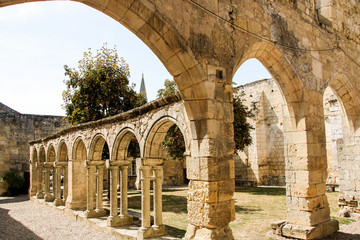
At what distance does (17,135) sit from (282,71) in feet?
53.7

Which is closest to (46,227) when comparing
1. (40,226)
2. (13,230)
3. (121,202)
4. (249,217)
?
(40,226)

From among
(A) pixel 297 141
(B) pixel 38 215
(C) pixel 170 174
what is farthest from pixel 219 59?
(C) pixel 170 174

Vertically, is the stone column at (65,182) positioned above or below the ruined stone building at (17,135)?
below

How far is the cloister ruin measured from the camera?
12.8ft

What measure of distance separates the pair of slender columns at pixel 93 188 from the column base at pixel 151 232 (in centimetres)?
303

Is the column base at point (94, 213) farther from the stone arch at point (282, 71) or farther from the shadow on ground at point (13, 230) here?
the stone arch at point (282, 71)

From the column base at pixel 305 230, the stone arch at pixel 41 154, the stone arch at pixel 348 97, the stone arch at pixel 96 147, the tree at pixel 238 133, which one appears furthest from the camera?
the stone arch at pixel 41 154

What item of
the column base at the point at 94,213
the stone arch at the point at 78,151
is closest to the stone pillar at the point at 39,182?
the stone arch at the point at 78,151

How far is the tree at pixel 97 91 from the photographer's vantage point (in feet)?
42.2

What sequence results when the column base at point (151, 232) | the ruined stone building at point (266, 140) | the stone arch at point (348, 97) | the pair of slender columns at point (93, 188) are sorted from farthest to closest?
the ruined stone building at point (266, 140) → the pair of slender columns at point (93, 188) → the stone arch at point (348, 97) → the column base at point (151, 232)

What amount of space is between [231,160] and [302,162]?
7.46 ft

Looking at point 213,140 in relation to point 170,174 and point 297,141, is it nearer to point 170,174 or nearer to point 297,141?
point 297,141

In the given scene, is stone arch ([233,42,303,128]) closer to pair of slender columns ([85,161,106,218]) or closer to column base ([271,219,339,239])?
column base ([271,219,339,239])

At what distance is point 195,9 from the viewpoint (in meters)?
4.09
